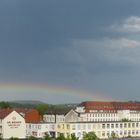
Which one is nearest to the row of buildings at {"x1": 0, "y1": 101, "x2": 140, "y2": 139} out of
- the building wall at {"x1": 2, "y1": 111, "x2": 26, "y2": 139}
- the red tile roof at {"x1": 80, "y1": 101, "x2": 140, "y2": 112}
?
the building wall at {"x1": 2, "y1": 111, "x2": 26, "y2": 139}

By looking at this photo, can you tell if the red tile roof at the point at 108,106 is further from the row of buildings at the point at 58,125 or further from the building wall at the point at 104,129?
the building wall at the point at 104,129

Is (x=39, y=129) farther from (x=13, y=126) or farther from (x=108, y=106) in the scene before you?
(x=108, y=106)

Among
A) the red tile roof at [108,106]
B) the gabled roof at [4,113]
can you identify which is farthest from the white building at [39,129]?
the red tile roof at [108,106]

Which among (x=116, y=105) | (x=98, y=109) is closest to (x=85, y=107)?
(x=98, y=109)

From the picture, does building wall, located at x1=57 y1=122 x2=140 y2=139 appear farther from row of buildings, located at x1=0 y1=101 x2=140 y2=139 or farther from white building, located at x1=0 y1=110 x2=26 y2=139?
white building, located at x1=0 y1=110 x2=26 y2=139

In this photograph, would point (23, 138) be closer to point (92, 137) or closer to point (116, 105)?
point (92, 137)

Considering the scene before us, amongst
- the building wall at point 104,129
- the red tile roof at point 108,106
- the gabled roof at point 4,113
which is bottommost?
the building wall at point 104,129

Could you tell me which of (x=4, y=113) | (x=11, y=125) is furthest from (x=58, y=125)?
(x=4, y=113)
